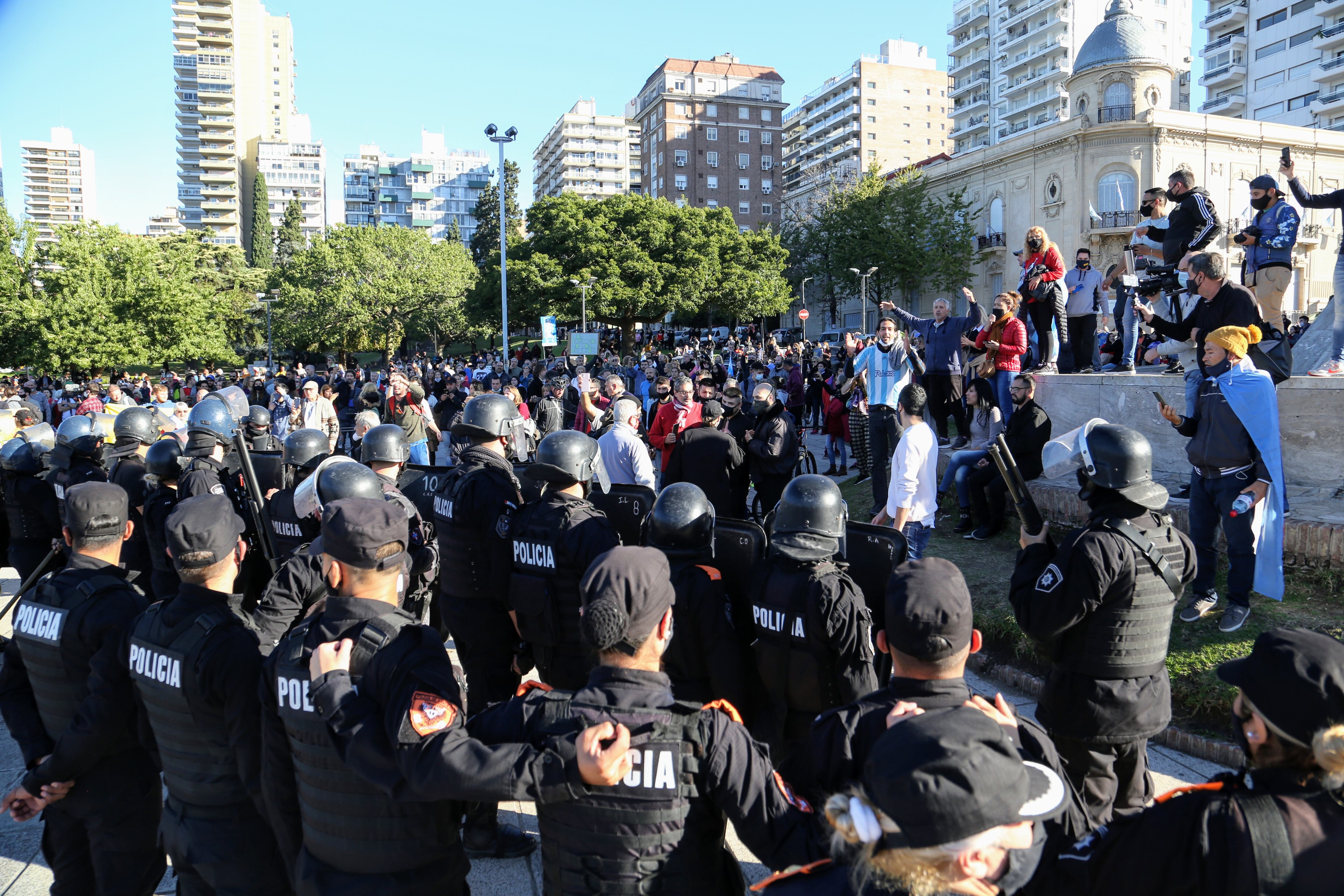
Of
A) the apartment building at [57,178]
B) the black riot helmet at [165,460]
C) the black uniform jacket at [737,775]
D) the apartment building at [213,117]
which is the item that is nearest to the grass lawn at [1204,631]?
the black uniform jacket at [737,775]

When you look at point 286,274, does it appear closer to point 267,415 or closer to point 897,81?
point 267,415

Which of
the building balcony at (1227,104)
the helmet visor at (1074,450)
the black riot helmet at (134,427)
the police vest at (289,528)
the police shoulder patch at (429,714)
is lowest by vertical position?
the police shoulder patch at (429,714)

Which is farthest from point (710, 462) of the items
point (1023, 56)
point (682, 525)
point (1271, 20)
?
point (1023, 56)

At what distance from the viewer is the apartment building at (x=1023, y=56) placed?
68.0m

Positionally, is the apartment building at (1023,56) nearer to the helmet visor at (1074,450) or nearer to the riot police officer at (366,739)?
the helmet visor at (1074,450)

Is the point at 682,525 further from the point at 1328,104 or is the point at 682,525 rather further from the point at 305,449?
the point at 1328,104

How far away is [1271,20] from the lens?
195 feet

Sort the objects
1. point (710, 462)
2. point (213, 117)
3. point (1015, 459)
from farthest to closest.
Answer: point (213, 117)
point (710, 462)
point (1015, 459)

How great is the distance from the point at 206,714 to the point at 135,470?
4.32m

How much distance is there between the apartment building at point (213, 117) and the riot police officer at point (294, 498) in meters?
119

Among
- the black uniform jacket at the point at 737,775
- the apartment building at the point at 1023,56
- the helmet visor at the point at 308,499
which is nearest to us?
the black uniform jacket at the point at 737,775

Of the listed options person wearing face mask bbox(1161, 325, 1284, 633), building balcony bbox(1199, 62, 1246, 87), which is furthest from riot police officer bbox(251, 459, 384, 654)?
building balcony bbox(1199, 62, 1246, 87)

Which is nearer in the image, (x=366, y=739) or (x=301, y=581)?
(x=366, y=739)

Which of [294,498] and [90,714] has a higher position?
[294,498]
